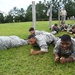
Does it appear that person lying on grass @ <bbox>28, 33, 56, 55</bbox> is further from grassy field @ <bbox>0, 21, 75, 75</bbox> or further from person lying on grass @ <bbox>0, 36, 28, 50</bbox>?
person lying on grass @ <bbox>0, 36, 28, 50</bbox>

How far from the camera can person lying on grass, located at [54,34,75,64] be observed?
4883 mm

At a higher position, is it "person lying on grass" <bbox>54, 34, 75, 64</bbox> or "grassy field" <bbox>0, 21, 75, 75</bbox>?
"person lying on grass" <bbox>54, 34, 75, 64</bbox>

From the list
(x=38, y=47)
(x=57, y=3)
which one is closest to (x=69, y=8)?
(x=57, y=3)

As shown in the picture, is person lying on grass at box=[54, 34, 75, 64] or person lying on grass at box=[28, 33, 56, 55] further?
person lying on grass at box=[28, 33, 56, 55]

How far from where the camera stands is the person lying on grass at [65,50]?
4.88 meters

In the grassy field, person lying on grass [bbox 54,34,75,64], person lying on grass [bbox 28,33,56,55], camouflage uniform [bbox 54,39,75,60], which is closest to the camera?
the grassy field

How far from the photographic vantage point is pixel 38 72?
4738 millimetres

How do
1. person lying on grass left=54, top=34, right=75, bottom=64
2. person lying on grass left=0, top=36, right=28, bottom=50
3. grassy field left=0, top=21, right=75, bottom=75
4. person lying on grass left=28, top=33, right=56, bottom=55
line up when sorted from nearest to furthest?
grassy field left=0, top=21, right=75, bottom=75
person lying on grass left=54, top=34, right=75, bottom=64
person lying on grass left=28, top=33, right=56, bottom=55
person lying on grass left=0, top=36, right=28, bottom=50

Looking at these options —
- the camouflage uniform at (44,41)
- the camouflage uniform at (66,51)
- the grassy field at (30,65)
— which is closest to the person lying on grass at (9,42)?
the grassy field at (30,65)

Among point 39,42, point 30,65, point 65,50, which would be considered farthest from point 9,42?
point 65,50

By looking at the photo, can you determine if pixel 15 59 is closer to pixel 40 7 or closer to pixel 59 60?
pixel 59 60

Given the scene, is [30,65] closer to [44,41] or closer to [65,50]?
[65,50]

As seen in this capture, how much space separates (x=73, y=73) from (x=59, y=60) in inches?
29.6

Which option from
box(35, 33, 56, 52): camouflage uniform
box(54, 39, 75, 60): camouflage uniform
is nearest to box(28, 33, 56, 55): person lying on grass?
box(35, 33, 56, 52): camouflage uniform
